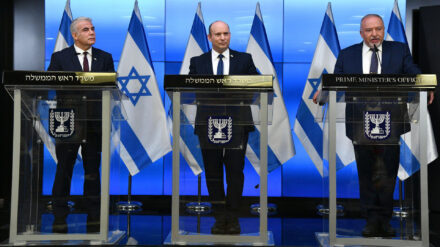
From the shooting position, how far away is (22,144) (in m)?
3.13

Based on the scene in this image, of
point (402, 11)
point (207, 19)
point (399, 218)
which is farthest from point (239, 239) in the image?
point (402, 11)

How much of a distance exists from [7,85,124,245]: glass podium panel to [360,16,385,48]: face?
1.96 meters

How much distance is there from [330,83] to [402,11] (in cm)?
294

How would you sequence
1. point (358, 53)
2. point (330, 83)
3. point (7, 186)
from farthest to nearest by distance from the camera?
point (7, 186) → point (358, 53) → point (330, 83)

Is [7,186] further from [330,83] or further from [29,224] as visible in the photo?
[330,83]

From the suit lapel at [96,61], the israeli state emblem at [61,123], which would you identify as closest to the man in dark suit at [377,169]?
the israeli state emblem at [61,123]

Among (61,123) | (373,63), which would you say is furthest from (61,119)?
(373,63)

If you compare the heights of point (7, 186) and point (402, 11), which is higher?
point (402, 11)

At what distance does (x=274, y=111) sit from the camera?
16.5ft

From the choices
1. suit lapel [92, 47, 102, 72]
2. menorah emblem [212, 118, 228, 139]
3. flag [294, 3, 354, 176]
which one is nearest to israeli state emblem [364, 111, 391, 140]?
menorah emblem [212, 118, 228, 139]

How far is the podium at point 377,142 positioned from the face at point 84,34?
79.2 inches

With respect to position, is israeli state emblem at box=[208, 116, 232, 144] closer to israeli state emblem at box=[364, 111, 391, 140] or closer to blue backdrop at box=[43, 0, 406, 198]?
israeli state emblem at box=[364, 111, 391, 140]

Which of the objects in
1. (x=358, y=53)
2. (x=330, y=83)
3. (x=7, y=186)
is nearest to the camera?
(x=330, y=83)

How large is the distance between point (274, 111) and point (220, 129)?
200cm
